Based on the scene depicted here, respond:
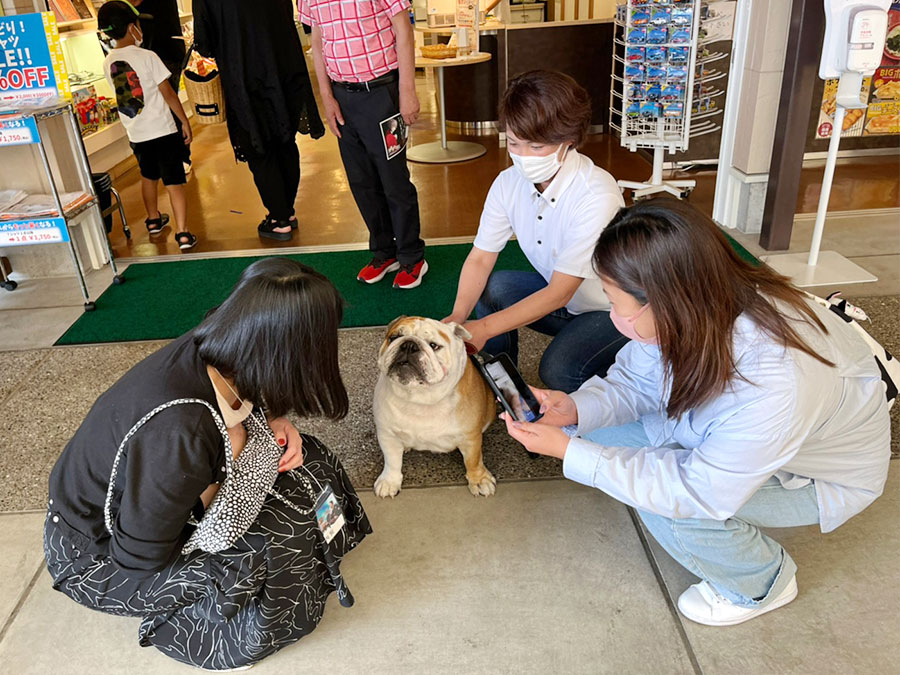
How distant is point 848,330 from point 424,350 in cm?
110

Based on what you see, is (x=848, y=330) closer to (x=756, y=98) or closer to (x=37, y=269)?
(x=756, y=98)

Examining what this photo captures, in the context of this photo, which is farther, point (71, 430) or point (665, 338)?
point (71, 430)

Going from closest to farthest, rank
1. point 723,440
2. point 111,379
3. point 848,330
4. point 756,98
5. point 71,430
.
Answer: point 723,440
point 848,330
point 71,430
point 111,379
point 756,98

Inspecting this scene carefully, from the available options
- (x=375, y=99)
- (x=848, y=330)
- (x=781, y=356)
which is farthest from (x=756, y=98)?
(x=781, y=356)

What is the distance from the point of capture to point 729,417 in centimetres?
160

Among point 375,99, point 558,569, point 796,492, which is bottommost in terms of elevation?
point 558,569

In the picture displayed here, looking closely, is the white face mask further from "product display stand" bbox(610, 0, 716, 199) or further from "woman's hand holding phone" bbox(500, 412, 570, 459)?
"product display stand" bbox(610, 0, 716, 199)

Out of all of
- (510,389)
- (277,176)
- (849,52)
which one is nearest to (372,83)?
(277,176)

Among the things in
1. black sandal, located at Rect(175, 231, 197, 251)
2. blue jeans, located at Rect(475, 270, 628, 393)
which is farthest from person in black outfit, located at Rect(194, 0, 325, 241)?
blue jeans, located at Rect(475, 270, 628, 393)

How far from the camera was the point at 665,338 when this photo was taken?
1557 millimetres

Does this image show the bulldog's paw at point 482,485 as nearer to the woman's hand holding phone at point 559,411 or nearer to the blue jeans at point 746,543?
the woman's hand holding phone at point 559,411

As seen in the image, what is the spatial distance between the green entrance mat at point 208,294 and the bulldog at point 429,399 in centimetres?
135

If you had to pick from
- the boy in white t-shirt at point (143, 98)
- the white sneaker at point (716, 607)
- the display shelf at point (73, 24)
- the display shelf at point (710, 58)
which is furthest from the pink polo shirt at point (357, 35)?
the display shelf at point (73, 24)

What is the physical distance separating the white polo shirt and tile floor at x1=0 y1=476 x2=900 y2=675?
0.78 metres
